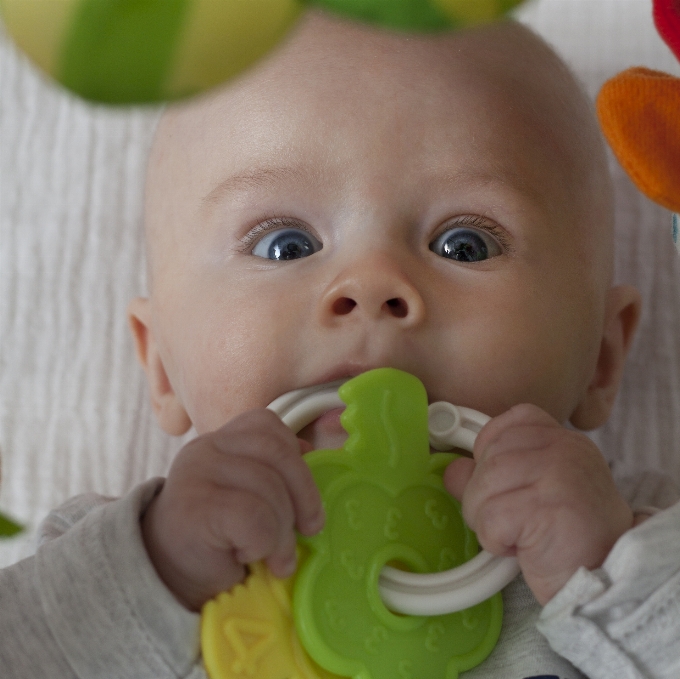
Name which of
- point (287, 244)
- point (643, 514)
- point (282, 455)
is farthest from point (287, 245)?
point (643, 514)

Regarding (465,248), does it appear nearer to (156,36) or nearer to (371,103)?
(371,103)

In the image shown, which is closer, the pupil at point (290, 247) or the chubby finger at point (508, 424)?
the chubby finger at point (508, 424)

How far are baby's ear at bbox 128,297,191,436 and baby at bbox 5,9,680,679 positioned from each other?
0.15ft

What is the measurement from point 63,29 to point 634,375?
116 centimetres

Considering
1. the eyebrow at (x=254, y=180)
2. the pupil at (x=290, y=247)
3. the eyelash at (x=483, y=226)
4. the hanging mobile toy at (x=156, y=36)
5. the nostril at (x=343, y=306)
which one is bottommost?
the nostril at (x=343, y=306)

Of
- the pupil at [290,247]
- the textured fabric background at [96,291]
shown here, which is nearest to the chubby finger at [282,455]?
the pupil at [290,247]

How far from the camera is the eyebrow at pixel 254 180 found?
0.89 m

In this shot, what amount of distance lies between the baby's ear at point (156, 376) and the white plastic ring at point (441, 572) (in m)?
0.31

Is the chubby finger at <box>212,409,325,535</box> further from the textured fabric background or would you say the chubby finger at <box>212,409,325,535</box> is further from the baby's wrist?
the textured fabric background

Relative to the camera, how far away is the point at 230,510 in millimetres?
681

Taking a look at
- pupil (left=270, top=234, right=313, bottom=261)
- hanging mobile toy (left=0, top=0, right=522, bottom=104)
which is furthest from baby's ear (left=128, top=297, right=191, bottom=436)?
hanging mobile toy (left=0, top=0, right=522, bottom=104)

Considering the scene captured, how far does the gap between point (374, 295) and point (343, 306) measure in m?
0.04

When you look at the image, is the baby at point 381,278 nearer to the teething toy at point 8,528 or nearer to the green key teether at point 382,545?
the green key teether at point 382,545

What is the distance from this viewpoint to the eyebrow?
89 centimetres
